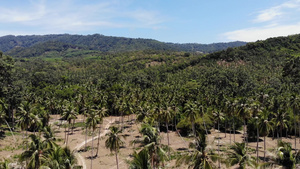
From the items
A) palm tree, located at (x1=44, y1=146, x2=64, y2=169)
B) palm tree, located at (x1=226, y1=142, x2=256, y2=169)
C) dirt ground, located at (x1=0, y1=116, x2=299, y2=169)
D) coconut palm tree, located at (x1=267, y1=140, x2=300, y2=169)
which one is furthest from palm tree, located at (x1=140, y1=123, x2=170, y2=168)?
dirt ground, located at (x1=0, y1=116, x2=299, y2=169)

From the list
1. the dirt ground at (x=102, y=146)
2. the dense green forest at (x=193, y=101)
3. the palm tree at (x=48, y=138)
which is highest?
the palm tree at (x=48, y=138)

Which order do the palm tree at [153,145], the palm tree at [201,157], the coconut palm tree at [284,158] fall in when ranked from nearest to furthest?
1. the palm tree at [201,157]
2. the coconut palm tree at [284,158]
3. the palm tree at [153,145]

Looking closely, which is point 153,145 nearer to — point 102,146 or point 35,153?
point 35,153

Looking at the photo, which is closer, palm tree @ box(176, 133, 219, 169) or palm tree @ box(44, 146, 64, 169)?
palm tree @ box(44, 146, 64, 169)

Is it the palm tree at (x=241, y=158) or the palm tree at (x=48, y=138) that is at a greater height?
the palm tree at (x=48, y=138)

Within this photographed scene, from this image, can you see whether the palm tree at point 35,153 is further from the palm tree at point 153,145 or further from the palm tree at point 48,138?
the palm tree at point 153,145

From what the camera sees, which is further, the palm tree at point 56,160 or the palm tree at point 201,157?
the palm tree at point 201,157

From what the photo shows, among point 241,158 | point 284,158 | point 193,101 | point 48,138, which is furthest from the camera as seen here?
point 193,101

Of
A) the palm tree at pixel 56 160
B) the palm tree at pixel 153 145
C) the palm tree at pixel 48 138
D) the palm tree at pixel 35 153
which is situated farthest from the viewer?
the palm tree at pixel 48 138

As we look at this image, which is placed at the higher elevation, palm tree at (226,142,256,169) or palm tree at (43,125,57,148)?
palm tree at (43,125,57,148)

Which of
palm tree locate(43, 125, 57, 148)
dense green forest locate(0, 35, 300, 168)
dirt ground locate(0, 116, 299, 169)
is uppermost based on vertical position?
palm tree locate(43, 125, 57, 148)

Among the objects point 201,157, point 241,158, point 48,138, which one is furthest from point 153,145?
point 48,138

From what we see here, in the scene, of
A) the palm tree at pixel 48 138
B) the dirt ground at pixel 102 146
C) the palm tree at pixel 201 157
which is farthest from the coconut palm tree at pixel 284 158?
the palm tree at pixel 48 138

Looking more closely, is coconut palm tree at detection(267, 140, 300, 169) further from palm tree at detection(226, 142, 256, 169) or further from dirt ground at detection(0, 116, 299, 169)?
dirt ground at detection(0, 116, 299, 169)
